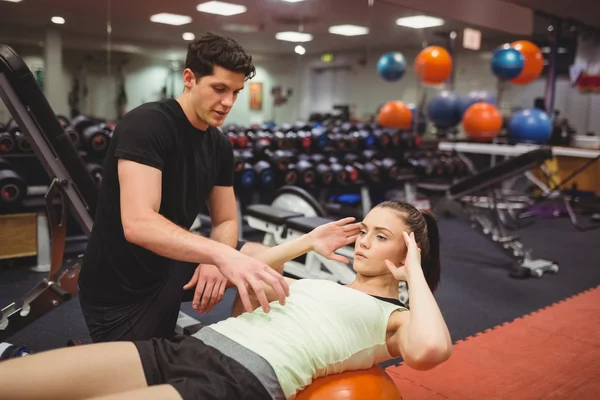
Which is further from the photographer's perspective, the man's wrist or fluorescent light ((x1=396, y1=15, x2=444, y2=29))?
fluorescent light ((x1=396, y1=15, x2=444, y2=29))

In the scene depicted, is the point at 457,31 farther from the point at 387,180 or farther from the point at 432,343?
the point at 432,343

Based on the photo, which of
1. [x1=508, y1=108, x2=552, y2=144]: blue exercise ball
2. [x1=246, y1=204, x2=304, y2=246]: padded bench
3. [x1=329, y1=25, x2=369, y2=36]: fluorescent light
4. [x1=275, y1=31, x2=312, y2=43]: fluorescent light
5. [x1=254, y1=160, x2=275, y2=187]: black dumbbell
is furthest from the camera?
[x1=329, y1=25, x2=369, y2=36]: fluorescent light

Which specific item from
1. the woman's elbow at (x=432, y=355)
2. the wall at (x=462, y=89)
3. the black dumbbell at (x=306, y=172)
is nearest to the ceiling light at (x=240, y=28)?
the wall at (x=462, y=89)

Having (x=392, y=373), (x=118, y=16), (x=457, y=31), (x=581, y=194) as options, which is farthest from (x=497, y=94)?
(x=392, y=373)

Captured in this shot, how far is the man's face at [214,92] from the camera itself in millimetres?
1517

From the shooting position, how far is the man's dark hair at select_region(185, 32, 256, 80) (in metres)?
1.49

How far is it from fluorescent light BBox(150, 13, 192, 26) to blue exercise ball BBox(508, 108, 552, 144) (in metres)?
4.31

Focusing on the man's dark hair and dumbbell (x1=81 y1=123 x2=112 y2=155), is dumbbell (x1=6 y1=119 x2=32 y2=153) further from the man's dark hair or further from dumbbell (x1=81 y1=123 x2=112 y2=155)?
the man's dark hair

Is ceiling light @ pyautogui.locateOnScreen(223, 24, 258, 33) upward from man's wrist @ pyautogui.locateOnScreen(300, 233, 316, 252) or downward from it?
upward

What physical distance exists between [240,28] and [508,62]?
371cm

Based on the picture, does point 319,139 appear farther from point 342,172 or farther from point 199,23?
point 199,23

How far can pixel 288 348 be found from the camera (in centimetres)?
121

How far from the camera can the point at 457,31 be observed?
8797 mm

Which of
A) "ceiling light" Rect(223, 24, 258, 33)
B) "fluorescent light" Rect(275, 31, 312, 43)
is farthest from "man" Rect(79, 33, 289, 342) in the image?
"fluorescent light" Rect(275, 31, 312, 43)
